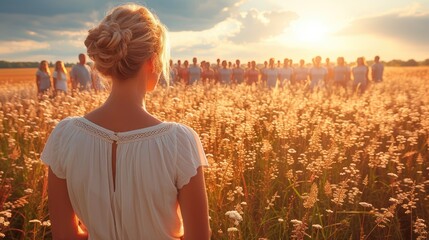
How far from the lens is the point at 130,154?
1511 mm

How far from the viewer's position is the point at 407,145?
546 centimetres

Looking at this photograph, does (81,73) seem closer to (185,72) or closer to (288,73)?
(185,72)

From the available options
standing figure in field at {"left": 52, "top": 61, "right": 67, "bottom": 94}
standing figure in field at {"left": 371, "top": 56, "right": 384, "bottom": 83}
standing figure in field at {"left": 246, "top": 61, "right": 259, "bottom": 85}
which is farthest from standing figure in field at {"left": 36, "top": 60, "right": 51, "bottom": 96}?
standing figure in field at {"left": 371, "top": 56, "right": 384, "bottom": 83}

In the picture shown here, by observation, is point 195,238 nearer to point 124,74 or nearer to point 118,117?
point 118,117

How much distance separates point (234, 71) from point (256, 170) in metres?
12.9

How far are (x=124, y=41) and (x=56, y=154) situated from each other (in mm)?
583

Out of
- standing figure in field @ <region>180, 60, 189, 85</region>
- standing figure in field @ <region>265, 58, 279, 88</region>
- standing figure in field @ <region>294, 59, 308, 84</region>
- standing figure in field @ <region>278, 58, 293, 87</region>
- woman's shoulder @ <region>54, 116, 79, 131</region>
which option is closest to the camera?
woman's shoulder @ <region>54, 116, 79, 131</region>

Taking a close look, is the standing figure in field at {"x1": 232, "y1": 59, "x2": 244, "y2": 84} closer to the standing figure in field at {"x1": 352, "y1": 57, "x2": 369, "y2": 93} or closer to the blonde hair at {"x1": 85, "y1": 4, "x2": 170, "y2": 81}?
the standing figure in field at {"x1": 352, "y1": 57, "x2": 369, "y2": 93}

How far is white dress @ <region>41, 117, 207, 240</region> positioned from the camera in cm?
149

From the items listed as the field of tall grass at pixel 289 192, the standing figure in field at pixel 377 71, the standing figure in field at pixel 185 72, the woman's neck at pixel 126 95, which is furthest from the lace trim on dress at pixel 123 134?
the standing figure in field at pixel 377 71

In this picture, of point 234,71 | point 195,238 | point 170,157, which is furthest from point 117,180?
point 234,71

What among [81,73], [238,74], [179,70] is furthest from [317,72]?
[81,73]

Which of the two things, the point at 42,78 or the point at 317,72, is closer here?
the point at 42,78

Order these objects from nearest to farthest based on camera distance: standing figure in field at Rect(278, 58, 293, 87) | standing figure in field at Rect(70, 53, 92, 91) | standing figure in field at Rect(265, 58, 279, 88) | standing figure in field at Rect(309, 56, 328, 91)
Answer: standing figure in field at Rect(70, 53, 92, 91), standing figure in field at Rect(309, 56, 328, 91), standing figure in field at Rect(265, 58, 279, 88), standing figure in field at Rect(278, 58, 293, 87)
